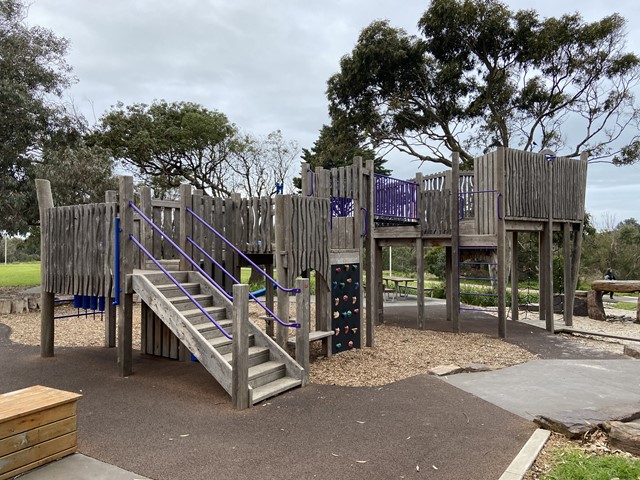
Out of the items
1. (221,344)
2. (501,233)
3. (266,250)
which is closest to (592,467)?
(221,344)

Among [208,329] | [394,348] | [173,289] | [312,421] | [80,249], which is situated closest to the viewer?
[312,421]

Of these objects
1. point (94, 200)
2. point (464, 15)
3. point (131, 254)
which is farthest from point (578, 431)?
point (464, 15)

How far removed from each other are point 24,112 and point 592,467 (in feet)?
60.1

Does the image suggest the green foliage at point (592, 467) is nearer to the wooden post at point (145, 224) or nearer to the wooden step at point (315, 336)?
the wooden step at point (315, 336)

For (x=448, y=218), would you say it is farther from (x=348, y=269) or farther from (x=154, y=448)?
(x=154, y=448)

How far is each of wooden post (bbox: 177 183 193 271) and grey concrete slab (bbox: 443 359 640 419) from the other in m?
4.53

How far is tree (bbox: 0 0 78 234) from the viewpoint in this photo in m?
15.6

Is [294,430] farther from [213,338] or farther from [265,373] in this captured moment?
[213,338]

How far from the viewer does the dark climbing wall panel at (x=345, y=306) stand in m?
8.27

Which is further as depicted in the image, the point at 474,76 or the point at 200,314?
the point at 474,76

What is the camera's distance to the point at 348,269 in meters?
8.55

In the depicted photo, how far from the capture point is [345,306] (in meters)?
8.49

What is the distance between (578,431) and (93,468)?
4395 millimetres

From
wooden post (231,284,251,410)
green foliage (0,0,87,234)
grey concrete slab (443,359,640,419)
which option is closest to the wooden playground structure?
wooden post (231,284,251,410)
